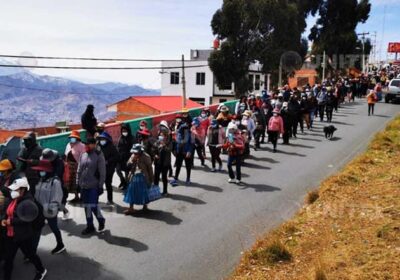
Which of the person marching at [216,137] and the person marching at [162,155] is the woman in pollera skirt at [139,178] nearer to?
the person marching at [162,155]

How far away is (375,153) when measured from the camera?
48.7ft

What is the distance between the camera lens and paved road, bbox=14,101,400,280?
7121mm

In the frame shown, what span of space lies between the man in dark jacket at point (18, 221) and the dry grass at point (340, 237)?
122 inches

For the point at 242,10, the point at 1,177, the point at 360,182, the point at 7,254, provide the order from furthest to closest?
the point at 242,10
the point at 360,182
the point at 1,177
the point at 7,254

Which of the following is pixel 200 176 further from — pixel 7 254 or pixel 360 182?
pixel 7 254

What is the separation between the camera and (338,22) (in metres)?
50.1

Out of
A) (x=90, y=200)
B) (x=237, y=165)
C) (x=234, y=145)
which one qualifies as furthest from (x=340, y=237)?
(x=90, y=200)

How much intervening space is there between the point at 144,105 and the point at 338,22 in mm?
23773

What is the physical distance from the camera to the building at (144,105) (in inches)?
1858

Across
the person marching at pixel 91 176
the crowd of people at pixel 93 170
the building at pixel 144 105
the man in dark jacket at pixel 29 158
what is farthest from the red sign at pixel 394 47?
the man in dark jacket at pixel 29 158

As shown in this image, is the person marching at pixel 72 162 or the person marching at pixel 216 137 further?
the person marching at pixel 216 137

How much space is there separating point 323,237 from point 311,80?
177 feet

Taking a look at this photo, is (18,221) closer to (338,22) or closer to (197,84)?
(338,22)

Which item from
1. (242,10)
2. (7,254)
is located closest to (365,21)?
(242,10)
